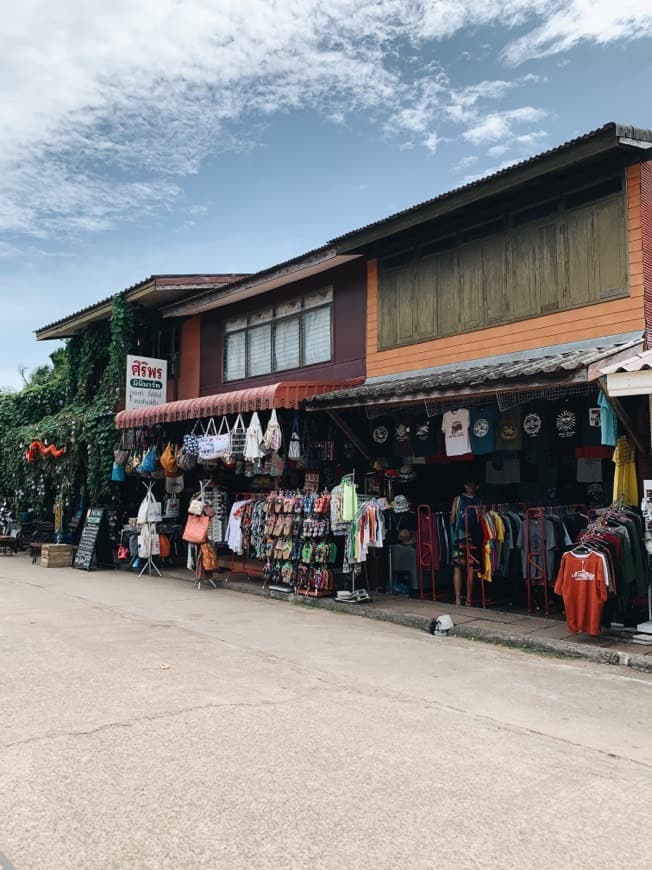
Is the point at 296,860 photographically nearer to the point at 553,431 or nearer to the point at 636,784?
the point at 636,784

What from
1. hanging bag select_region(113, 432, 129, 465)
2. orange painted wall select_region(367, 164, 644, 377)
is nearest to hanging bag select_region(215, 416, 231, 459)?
orange painted wall select_region(367, 164, 644, 377)

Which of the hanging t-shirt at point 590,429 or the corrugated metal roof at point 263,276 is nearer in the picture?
the hanging t-shirt at point 590,429

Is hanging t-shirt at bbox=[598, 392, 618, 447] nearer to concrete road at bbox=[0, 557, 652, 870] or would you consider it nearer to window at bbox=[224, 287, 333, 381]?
concrete road at bbox=[0, 557, 652, 870]

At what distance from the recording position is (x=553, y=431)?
10.6m

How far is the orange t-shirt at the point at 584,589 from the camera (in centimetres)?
860

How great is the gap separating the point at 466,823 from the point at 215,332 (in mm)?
15446

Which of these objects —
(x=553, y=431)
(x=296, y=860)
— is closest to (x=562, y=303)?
(x=553, y=431)

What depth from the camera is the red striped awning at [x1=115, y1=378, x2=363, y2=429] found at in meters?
12.5

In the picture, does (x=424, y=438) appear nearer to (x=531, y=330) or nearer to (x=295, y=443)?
(x=295, y=443)

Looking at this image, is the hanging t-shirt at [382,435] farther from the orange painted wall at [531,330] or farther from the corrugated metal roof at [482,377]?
the orange painted wall at [531,330]

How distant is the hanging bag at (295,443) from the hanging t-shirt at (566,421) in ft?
14.9

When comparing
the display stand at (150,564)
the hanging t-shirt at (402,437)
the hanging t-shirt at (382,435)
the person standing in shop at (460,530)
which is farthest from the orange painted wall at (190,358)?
the person standing in shop at (460,530)

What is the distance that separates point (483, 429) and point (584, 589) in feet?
9.96

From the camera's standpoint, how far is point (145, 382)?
18.3 meters
